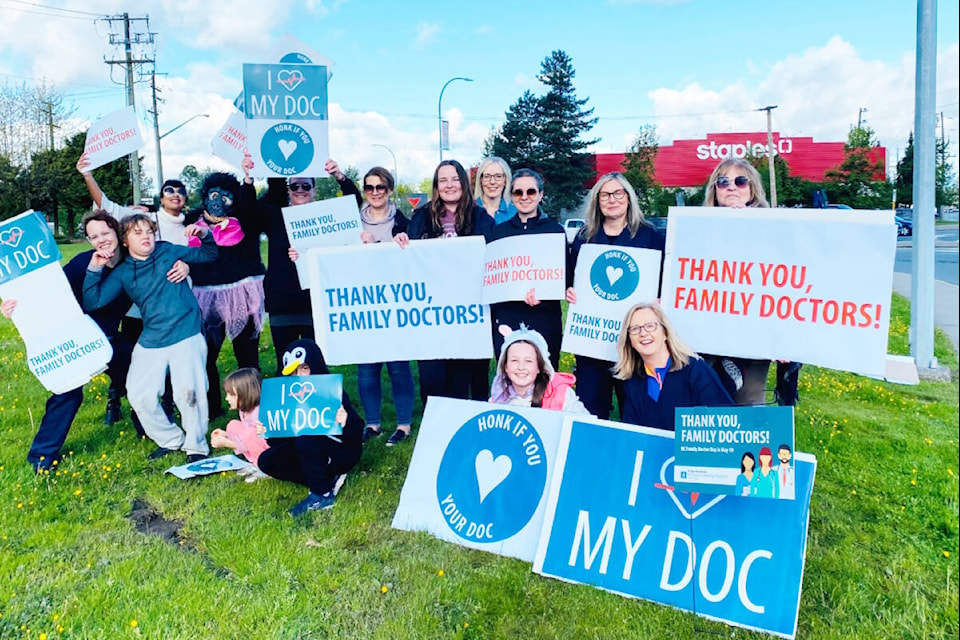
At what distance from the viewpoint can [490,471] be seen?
12.9 ft

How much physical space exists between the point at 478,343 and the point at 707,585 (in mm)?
2349

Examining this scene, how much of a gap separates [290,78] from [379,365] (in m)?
2.57

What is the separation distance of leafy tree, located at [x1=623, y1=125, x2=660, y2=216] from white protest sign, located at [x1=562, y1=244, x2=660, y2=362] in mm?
41960

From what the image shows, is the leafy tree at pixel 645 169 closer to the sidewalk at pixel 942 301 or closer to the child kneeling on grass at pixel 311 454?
the sidewalk at pixel 942 301

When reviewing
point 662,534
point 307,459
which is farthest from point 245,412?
point 662,534

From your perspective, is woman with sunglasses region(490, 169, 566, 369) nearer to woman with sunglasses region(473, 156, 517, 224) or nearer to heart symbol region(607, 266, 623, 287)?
woman with sunglasses region(473, 156, 517, 224)

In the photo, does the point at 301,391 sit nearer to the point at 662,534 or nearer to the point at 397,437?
the point at 397,437

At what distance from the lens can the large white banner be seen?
372 cm

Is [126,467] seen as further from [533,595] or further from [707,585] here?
[707,585]

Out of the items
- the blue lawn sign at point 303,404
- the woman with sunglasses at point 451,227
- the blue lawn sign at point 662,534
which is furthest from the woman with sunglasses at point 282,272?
the blue lawn sign at point 662,534

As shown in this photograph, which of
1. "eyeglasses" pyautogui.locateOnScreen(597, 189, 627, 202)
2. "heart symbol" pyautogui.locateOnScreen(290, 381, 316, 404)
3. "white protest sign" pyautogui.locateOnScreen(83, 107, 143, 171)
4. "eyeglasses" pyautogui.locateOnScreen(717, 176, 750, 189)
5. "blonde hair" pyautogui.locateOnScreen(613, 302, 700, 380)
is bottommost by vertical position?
"heart symbol" pyautogui.locateOnScreen(290, 381, 316, 404)

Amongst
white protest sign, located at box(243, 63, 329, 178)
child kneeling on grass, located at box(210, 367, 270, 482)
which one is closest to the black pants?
child kneeling on grass, located at box(210, 367, 270, 482)

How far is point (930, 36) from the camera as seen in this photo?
8.36 meters

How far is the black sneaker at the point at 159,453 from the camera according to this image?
211 inches
